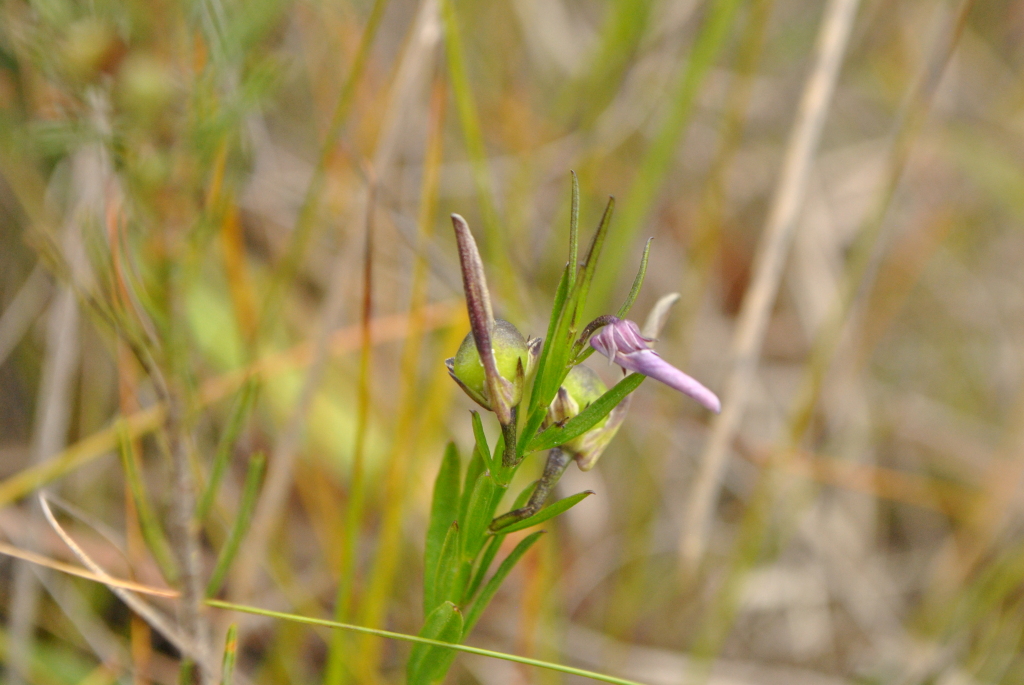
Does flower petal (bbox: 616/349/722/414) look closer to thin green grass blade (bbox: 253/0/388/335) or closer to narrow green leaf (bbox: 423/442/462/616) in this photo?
narrow green leaf (bbox: 423/442/462/616)

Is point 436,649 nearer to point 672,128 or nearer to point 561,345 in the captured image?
point 561,345

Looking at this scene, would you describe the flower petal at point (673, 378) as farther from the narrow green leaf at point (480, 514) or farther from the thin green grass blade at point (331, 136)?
the thin green grass blade at point (331, 136)

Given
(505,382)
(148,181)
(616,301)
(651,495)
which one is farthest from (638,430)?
(505,382)

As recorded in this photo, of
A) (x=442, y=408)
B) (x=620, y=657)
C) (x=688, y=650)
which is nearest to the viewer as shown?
(x=442, y=408)

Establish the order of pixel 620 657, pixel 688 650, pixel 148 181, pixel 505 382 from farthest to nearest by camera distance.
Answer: pixel 688 650, pixel 620 657, pixel 148 181, pixel 505 382

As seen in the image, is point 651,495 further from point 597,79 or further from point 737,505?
point 597,79

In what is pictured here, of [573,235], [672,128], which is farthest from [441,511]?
[672,128]

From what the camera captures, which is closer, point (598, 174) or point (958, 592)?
point (958, 592)
